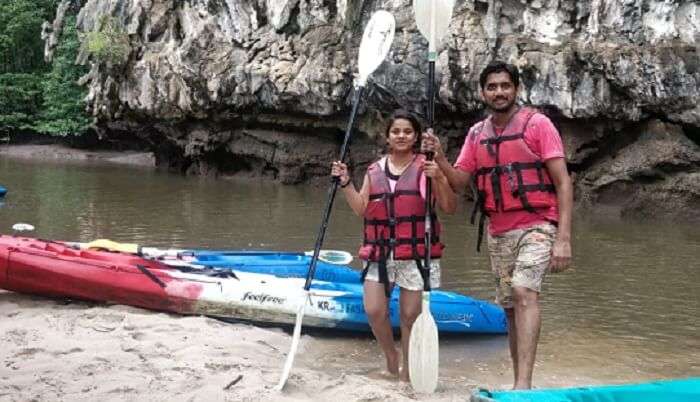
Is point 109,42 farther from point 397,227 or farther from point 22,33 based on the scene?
point 397,227

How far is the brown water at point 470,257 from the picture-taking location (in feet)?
15.3

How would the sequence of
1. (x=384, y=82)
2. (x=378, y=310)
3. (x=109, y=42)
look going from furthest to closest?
(x=109, y=42) < (x=384, y=82) < (x=378, y=310)

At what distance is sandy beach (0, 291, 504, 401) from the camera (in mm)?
3162

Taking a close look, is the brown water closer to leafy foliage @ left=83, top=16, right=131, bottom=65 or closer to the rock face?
the rock face

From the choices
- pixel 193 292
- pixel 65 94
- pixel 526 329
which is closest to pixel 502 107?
pixel 526 329

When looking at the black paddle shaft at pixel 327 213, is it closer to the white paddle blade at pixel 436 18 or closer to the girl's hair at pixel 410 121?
the girl's hair at pixel 410 121

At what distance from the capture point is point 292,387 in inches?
132

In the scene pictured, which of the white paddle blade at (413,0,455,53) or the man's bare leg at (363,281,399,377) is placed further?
the white paddle blade at (413,0,455,53)

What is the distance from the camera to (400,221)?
11.8ft

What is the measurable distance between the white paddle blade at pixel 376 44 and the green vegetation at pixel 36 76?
83.1 feet

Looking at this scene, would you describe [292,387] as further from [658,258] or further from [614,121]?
[614,121]

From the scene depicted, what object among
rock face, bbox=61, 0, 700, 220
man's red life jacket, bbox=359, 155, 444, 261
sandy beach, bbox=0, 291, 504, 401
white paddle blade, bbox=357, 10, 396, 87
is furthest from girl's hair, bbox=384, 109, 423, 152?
rock face, bbox=61, 0, 700, 220

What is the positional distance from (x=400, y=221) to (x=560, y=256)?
838 mm

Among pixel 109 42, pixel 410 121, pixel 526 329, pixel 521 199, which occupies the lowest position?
pixel 526 329
